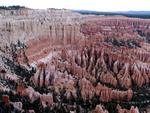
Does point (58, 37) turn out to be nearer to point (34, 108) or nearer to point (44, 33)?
point (44, 33)

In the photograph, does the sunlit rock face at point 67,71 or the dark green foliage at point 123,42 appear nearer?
the sunlit rock face at point 67,71

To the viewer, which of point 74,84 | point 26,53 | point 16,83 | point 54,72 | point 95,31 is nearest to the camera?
point 16,83

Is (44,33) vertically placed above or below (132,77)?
above

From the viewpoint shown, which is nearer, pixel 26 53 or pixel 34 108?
pixel 34 108

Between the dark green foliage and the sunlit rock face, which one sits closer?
the sunlit rock face

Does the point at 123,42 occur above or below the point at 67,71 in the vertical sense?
above

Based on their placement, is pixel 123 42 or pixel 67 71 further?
pixel 123 42

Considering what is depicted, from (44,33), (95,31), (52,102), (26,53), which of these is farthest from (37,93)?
(95,31)

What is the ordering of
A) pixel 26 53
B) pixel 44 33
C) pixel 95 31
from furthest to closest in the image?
pixel 95 31 < pixel 44 33 < pixel 26 53
